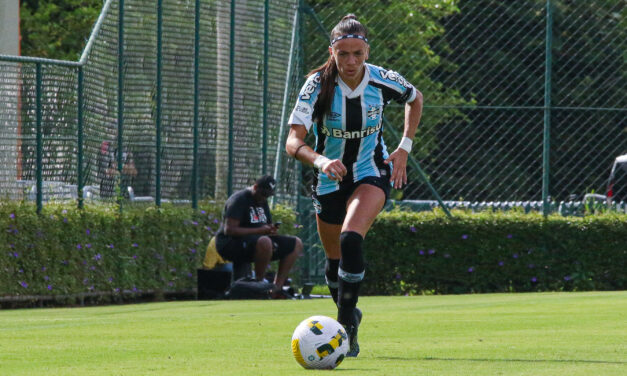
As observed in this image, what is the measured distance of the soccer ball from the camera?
22.1 ft

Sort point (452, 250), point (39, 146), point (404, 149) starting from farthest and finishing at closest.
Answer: point (452, 250) → point (39, 146) → point (404, 149)

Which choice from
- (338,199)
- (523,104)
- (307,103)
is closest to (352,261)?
(338,199)

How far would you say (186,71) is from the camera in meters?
16.5

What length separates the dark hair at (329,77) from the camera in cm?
782

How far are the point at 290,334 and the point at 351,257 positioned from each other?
6.33 feet

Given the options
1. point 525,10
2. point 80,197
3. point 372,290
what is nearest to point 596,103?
point 525,10

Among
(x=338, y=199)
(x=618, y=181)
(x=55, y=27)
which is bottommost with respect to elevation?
(x=618, y=181)

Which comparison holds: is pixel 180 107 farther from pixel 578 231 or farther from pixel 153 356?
pixel 153 356

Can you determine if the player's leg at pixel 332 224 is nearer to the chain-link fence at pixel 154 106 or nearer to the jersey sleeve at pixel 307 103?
the jersey sleeve at pixel 307 103

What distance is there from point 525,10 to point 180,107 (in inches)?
211

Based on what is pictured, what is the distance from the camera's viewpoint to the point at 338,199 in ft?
26.7

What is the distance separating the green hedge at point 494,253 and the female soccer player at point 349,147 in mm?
8846

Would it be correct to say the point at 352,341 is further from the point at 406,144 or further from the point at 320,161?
the point at 406,144

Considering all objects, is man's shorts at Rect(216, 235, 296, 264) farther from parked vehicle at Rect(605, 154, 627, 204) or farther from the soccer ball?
the soccer ball
